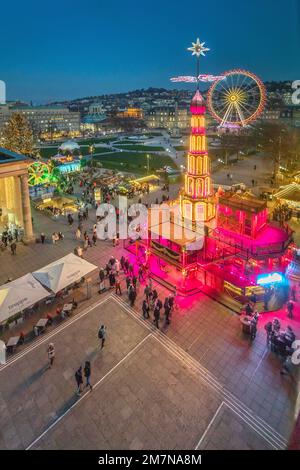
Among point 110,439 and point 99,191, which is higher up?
point 99,191

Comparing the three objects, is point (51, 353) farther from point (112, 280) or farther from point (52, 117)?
point (52, 117)

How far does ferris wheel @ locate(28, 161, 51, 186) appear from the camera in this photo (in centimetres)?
4291

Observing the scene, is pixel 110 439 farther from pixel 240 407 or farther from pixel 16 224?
pixel 16 224

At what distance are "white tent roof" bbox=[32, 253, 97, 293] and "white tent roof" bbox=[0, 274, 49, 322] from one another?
1.79ft

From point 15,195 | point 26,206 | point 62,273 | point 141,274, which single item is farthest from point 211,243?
point 15,195

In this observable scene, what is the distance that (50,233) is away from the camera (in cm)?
3334

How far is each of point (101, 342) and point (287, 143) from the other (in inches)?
2140

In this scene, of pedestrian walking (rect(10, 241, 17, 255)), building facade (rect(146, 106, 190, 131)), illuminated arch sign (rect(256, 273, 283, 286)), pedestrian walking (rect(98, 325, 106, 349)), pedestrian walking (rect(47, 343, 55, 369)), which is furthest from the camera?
building facade (rect(146, 106, 190, 131))

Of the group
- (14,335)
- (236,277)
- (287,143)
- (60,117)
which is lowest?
(14,335)

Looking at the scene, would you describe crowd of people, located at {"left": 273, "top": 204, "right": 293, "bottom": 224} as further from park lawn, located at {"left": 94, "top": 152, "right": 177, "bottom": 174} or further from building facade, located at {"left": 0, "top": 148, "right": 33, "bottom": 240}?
park lawn, located at {"left": 94, "top": 152, "right": 177, "bottom": 174}

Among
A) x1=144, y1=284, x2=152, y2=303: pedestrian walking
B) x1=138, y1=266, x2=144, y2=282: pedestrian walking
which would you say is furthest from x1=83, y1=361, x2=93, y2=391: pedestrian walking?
x1=138, y1=266, x2=144, y2=282: pedestrian walking

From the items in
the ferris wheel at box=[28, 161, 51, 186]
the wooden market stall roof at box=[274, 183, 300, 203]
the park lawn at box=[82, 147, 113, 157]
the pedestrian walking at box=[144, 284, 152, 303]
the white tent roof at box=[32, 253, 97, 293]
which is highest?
the park lawn at box=[82, 147, 113, 157]

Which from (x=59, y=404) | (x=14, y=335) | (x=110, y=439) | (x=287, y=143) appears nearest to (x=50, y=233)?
(x=14, y=335)
